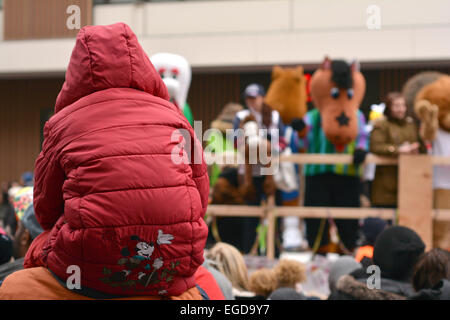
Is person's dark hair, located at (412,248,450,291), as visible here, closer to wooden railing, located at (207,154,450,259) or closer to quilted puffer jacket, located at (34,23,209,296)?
quilted puffer jacket, located at (34,23,209,296)

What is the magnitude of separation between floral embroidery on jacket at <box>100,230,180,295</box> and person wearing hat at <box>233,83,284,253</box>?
3252 mm

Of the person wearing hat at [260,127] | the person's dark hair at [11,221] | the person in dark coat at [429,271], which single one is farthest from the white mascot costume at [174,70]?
the person in dark coat at [429,271]

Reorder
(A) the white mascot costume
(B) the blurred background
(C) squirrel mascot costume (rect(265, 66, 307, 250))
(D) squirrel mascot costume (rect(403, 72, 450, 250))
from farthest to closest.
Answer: (B) the blurred background → (C) squirrel mascot costume (rect(265, 66, 307, 250)) → (A) the white mascot costume → (D) squirrel mascot costume (rect(403, 72, 450, 250))

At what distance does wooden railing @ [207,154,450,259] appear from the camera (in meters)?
4.59

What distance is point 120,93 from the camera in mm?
1627

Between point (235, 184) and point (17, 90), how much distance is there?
5.12m

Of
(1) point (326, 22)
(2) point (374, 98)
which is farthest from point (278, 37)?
(2) point (374, 98)

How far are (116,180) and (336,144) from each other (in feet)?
12.2

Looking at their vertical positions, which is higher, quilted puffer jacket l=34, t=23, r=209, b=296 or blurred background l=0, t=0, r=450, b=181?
blurred background l=0, t=0, r=450, b=181

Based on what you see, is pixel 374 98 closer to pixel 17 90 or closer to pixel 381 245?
pixel 17 90

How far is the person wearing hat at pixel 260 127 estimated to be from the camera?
488 centimetres

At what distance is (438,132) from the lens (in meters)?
4.99

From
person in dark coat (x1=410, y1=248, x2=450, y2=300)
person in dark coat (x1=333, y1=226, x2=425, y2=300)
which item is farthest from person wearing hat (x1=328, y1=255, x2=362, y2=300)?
person in dark coat (x1=410, y1=248, x2=450, y2=300)

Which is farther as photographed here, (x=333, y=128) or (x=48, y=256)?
(x=333, y=128)
